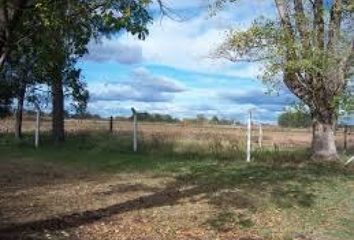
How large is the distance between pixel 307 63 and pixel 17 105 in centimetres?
1485

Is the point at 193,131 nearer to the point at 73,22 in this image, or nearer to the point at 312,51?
the point at 312,51

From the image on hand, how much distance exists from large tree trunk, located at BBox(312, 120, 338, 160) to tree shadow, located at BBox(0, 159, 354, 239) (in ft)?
8.11

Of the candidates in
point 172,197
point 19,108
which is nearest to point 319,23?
point 172,197

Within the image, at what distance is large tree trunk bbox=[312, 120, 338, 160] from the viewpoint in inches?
932

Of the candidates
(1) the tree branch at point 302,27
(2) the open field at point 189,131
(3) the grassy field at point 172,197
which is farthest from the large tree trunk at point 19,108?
(1) the tree branch at point 302,27

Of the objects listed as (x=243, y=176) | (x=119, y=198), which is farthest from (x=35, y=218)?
(x=243, y=176)

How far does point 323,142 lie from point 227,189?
922cm

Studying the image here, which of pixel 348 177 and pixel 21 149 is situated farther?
pixel 21 149

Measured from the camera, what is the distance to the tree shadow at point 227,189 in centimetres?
1181

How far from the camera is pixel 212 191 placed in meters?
15.2

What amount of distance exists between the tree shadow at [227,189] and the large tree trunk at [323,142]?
8.11 ft

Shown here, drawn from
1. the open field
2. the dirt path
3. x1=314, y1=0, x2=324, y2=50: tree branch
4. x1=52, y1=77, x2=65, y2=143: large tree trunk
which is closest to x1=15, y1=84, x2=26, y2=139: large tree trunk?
x1=52, y1=77, x2=65, y2=143: large tree trunk

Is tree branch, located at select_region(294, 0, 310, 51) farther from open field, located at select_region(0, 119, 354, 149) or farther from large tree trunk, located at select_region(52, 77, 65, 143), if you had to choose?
large tree trunk, located at select_region(52, 77, 65, 143)

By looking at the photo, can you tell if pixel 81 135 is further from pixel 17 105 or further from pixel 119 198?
pixel 119 198
